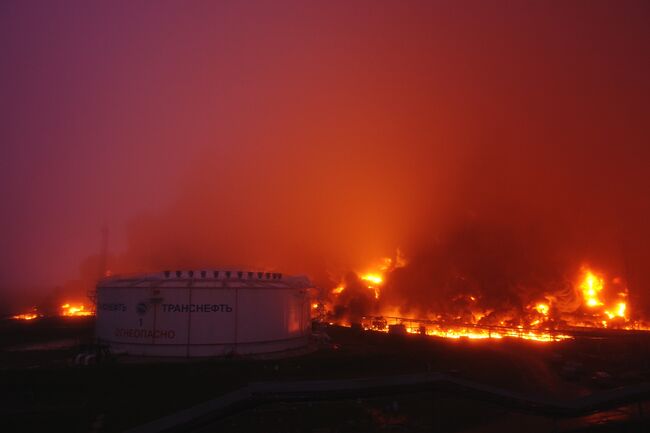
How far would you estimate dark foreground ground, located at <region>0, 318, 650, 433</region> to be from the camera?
13.1 meters

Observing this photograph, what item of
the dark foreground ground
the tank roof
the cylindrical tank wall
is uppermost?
the tank roof

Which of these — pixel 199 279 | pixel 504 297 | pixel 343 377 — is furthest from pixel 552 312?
pixel 199 279

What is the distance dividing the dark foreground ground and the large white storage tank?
2.46 metres

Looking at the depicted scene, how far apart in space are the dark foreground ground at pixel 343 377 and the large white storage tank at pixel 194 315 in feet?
8.08

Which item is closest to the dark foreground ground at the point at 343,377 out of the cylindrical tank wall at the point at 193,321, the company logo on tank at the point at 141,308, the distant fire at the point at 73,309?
the cylindrical tank wall at the point at 193,321

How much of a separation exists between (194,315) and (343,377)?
11.9 m

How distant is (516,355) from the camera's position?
93.4 feet

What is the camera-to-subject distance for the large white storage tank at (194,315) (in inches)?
1154

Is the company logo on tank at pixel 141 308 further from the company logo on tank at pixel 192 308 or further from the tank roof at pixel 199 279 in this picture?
the company logo on tank at pixel 192 308

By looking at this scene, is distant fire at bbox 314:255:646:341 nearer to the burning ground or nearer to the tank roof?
the burning ground

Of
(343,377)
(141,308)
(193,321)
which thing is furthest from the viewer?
(141,308)

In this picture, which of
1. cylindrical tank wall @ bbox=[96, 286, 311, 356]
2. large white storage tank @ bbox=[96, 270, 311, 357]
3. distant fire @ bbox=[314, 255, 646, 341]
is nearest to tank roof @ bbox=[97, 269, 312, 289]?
large white storage tank @ bbox=[96, 270, 311, 357]

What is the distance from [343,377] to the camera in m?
23.5

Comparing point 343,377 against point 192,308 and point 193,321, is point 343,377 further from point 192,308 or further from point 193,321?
point 192,308
